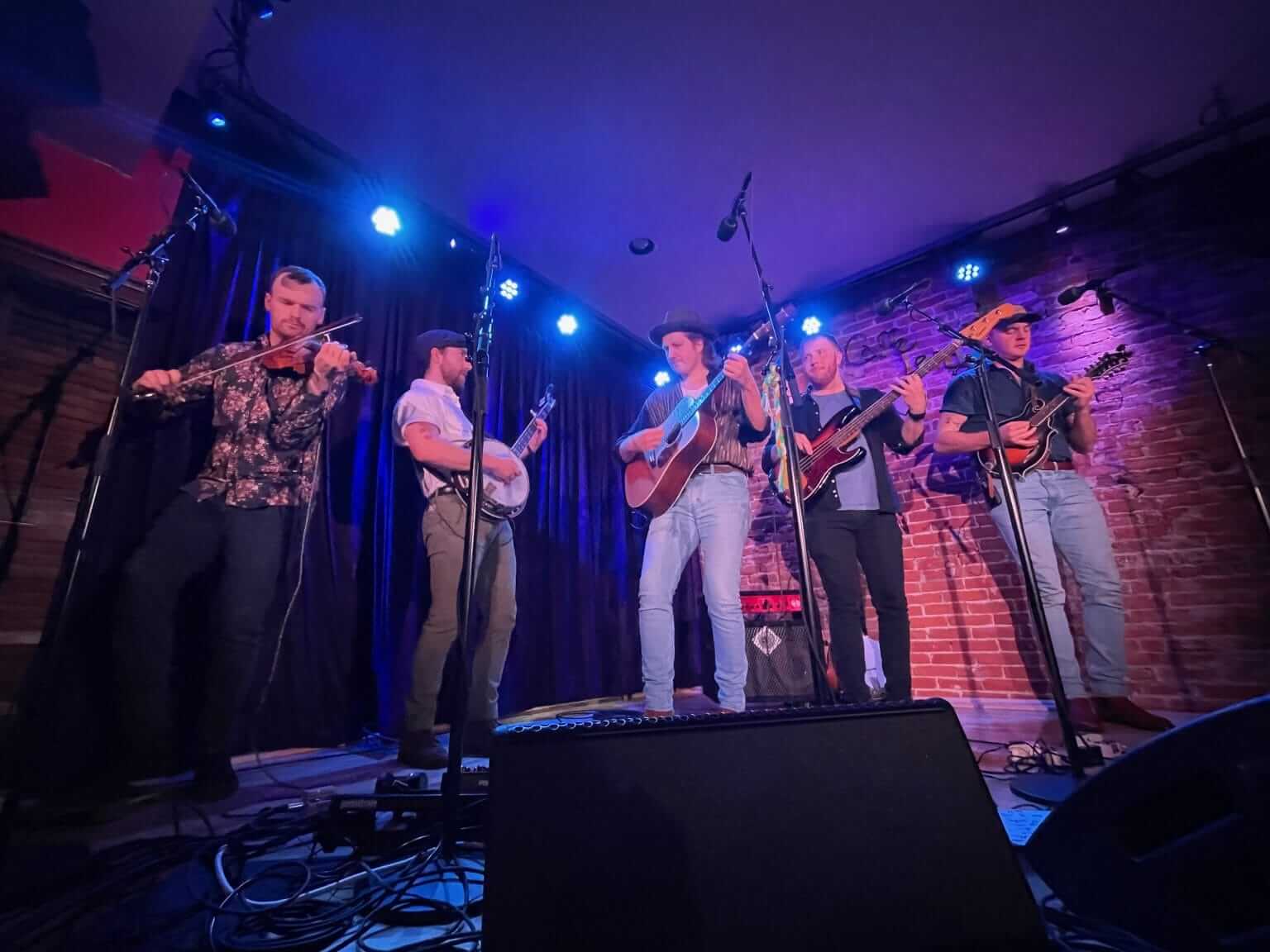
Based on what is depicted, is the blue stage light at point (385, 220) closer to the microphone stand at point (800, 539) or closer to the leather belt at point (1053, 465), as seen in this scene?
the microphone stand at point (800, 539)

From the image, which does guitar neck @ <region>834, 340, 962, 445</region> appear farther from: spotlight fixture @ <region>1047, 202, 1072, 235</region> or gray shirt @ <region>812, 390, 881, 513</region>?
spotlight fixture @ <region>1047, 202, 1072, 235</region>

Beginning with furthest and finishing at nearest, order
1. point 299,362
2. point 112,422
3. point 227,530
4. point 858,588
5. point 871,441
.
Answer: point 871,441, point 858,588, point 299,362, point 227,530, point 112,422

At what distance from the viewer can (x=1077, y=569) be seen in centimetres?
281

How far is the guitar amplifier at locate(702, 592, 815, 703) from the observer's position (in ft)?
12.2

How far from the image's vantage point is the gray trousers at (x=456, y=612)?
2441mm

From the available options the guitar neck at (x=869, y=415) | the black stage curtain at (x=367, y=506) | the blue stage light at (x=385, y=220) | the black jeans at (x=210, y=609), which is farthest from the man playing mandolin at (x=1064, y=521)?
the blue stage light at (x=385, y=220)

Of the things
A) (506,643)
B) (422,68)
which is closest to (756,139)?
(422,68)

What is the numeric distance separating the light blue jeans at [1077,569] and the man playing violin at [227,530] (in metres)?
3.25

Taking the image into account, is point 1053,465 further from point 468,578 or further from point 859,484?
point 468,578

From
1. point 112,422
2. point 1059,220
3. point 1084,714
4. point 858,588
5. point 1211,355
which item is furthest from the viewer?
point 1059,220

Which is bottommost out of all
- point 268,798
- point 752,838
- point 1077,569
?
point 268,798

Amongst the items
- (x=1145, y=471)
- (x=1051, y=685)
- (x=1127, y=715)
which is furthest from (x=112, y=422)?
(x=1145, y=471)

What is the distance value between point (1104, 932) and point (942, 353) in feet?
9.40

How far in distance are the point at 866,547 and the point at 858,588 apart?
0.69 feet
